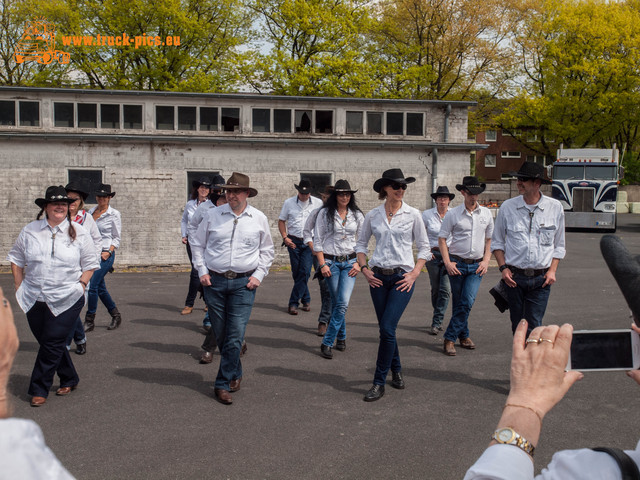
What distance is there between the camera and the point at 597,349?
1699 mm

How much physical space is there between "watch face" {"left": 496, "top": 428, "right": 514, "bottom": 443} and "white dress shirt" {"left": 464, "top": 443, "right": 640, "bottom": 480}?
2cm

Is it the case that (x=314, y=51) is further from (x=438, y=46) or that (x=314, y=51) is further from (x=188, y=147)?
(x=188, y=147)

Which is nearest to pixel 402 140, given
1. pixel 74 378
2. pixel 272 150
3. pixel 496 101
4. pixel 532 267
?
pixel 272 150

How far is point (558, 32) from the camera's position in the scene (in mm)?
42281

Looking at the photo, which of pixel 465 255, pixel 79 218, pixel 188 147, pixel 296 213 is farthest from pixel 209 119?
pixel 465 255

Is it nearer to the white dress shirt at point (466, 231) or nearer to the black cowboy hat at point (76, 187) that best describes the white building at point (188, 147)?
the black cowboy hat at point (76, 187)

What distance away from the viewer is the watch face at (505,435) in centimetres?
Result: 158

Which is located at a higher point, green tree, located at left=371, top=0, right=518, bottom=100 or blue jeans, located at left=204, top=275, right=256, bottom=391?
green tree, located at left=371, top=0, right=518, bottom=100

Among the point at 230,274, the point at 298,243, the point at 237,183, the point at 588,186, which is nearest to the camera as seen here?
the point at 230,274

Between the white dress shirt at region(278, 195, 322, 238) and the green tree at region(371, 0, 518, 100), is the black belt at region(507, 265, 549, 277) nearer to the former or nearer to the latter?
the white dress shirt at region(278, 195, 322, 238)

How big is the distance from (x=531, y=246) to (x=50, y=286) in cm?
479

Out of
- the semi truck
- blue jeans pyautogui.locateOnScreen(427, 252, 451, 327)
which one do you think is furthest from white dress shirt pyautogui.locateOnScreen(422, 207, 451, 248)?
the semi truck

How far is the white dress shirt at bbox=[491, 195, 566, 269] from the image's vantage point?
6.26 meters

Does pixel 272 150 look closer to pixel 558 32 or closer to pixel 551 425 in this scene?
pixel 551 425
